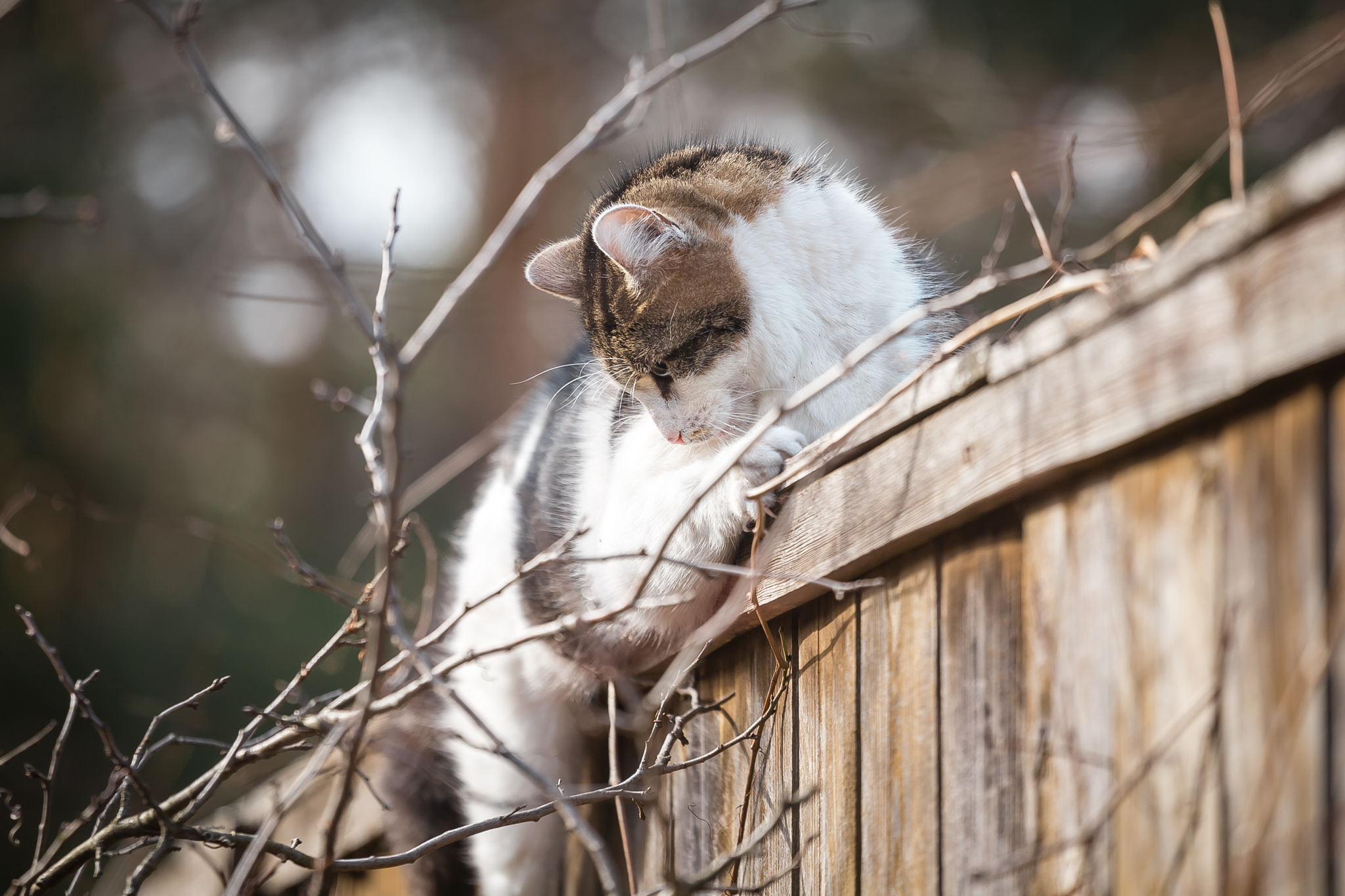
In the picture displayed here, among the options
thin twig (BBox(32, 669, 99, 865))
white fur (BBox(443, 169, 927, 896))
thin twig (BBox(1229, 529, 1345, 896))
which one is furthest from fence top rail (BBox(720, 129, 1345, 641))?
thin twig (BBox(32, 669, 99, 865))

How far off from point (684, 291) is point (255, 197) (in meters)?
6.71

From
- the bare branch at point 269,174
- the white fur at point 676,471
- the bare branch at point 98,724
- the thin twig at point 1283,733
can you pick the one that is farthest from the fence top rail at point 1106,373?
the bare branch at point 98,724

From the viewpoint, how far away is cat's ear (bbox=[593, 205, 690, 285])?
152 centimetres

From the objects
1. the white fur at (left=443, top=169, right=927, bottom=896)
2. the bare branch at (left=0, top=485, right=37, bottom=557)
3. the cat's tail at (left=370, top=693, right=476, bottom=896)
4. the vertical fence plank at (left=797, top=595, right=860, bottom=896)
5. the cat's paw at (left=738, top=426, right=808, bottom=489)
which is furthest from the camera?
the cat's tail at (left=370, top=693, right=476, bottom=896)

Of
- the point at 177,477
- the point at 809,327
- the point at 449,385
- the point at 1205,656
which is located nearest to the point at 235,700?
the point at 177,477

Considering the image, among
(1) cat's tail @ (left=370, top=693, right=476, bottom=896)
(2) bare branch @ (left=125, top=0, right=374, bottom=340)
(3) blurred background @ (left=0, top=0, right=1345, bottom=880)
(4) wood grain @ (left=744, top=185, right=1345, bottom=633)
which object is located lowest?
(1) cat's tail @ (left=370, top=693, right=476, bottom=896)

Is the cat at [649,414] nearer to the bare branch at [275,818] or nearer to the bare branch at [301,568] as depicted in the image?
the bare branch at [301,568]

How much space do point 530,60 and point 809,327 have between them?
553 centimetres

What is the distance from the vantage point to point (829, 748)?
106 centimetres

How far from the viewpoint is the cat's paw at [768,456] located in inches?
44.7

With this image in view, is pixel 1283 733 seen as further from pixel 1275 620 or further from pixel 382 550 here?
pixel 382 550

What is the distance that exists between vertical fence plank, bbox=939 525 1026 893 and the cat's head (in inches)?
26.4

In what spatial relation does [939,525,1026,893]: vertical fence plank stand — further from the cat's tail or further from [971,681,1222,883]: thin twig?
the cat's tail

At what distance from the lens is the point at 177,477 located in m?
6.75
